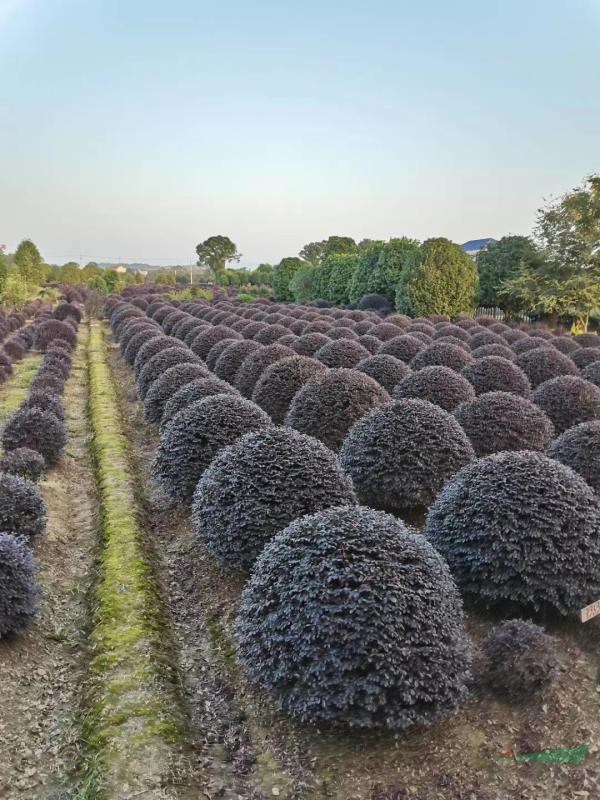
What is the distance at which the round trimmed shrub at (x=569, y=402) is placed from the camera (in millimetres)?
12055

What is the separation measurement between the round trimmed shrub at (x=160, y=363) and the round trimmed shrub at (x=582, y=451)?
32.2ft

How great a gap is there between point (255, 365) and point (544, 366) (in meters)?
7.17

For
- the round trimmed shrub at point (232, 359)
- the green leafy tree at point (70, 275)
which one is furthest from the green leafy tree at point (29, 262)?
the round trimmed shrub at point (232, 359)

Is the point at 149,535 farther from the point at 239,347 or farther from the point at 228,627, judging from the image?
the point at 239,347

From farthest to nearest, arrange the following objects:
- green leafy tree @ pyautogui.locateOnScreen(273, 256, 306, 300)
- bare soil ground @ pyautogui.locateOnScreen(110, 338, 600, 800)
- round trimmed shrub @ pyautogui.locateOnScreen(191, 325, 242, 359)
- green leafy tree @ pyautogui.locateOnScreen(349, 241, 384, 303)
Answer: green leafy tree @ pyautogui.locateOnScreen(273, 256, 306, 300) → green leafy tree @ pyautogui.locateOnScreen(349, 241, 384, 303) → round trimmed shrub @ pyautogui.locateOnScreen(191, 325, 242, 359) → bare soil ground @ pyautogui.locateOnScreen(110, 338, 600, 800)

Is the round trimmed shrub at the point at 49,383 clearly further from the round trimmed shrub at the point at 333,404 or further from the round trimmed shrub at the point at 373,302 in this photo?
the round trimmed shrub at the point at 373,302

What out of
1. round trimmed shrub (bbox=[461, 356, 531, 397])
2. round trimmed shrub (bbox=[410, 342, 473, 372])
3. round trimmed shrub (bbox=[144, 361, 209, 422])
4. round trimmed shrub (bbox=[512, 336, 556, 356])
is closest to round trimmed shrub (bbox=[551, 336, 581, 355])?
round trimmed shrub (bbox=[512, 336, 556, 356])

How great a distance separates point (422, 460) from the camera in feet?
28.4

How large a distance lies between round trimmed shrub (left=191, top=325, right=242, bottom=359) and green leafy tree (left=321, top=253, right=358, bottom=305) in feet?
90.9

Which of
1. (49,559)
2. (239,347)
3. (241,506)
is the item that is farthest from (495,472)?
(239,347)

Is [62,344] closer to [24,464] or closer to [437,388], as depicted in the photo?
[24,464]

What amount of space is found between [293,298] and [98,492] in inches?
2145

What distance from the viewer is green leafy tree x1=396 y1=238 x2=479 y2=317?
33.8 metres

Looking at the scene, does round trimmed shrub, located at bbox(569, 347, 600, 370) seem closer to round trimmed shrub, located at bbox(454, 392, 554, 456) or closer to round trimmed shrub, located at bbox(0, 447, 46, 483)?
round trimmed shrub, located at bbox(454, 392, 554, 456)
